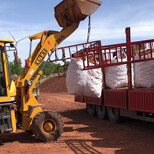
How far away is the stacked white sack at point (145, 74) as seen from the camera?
7023mm

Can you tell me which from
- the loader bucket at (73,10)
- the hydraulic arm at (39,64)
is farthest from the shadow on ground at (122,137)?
Answer: the loader bucket at (73,10)

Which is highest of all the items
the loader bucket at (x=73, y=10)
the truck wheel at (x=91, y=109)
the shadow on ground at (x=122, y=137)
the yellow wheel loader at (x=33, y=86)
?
the loader bucket at (x=73, y=10)

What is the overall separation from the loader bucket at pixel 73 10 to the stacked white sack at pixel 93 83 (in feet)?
6.90

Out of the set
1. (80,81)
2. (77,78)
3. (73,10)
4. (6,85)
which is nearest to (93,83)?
(80,81)

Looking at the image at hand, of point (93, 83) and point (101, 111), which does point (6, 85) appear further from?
point (101, 111)

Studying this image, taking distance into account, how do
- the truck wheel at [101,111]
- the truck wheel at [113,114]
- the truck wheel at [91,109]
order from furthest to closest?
the truck wheel at [91,109]
the truck wheel at [101,111]
the truck wheel at [113,114]

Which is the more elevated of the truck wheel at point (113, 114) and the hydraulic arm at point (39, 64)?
the hydraulic arm at point (39, 64)

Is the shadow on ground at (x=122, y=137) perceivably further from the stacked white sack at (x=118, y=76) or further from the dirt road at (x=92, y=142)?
the stacked white sack at (x=118, y=76)

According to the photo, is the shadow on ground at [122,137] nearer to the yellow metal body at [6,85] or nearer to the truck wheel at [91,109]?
the yellow metal body at [6,85]

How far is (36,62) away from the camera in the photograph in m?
6.82

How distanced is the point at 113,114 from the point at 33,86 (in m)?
4.16

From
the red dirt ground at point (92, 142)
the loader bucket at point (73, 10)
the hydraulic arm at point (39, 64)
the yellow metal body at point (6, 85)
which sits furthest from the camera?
the loader bucket at point (73, 10)

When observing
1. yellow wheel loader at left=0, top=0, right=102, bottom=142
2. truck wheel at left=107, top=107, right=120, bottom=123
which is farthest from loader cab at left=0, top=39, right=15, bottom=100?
truck wheel at left=107, top=107, right=120, bottom=123

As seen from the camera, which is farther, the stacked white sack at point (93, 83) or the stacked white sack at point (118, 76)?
the stacked white sack at point (118, 76)
